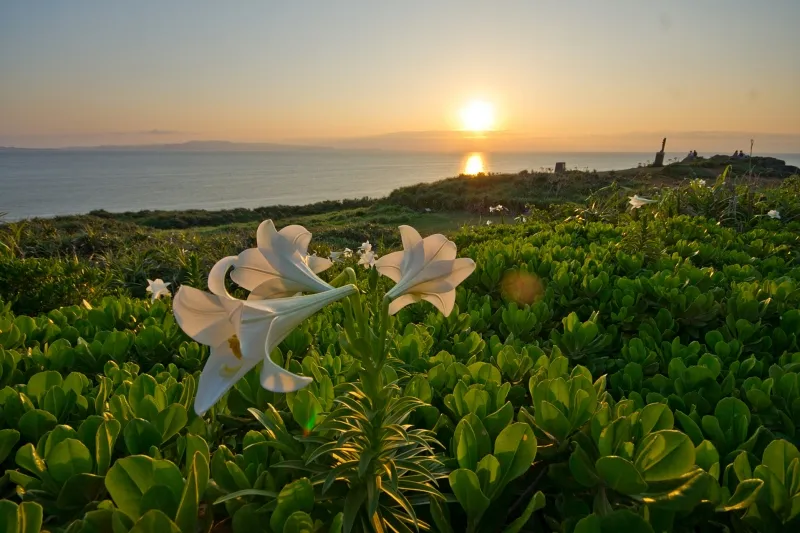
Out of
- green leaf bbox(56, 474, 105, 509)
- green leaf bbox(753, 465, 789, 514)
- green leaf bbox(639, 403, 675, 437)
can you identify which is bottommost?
green leaf bbox(56, 474, 105, 509)

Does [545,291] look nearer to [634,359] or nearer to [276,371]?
[634,359]

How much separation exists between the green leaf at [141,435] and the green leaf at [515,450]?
32.8 inches

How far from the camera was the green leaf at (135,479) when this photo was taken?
0.95 m

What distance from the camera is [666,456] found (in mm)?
1024

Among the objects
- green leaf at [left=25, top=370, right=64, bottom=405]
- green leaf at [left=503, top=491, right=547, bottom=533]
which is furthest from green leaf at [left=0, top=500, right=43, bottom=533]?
green leaf at [left=503, top=491, right=547, bottom=533]

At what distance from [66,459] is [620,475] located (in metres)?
1.19

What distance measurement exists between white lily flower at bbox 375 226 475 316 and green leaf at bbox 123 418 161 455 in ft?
2.25

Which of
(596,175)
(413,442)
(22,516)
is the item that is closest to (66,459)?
(22,516)

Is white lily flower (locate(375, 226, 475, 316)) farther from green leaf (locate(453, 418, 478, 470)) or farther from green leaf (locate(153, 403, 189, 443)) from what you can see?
green leaf (locate(153, 403, 189, 443))

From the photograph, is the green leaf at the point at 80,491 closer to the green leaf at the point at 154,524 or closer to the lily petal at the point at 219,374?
the green leaf at the point at 154,524

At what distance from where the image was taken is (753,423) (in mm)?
1408

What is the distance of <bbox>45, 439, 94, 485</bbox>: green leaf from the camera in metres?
1.12

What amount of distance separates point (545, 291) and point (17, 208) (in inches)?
2043

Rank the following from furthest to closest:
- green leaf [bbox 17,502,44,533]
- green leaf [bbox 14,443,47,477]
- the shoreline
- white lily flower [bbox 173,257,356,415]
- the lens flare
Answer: the shoreline
the lens flare
green leaf [bbox 14,443,47,477]
green leaf [bbox 17,502,44,533]
white lily flower [bbox 173,257,356,415]
